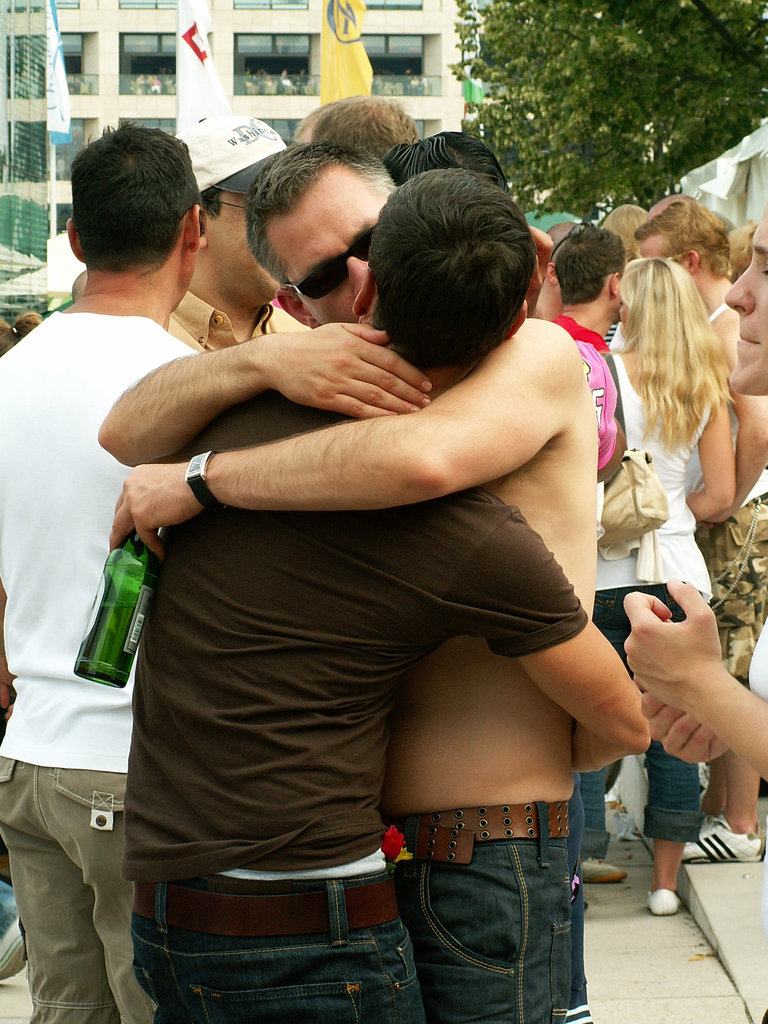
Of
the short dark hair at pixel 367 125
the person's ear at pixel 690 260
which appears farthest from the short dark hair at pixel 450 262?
the person's ear at pixel 690 260

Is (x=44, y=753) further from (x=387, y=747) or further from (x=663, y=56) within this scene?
(x=663, y=56)

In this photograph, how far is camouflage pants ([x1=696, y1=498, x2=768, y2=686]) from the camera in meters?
5.17

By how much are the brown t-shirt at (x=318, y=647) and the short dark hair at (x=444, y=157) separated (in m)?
0.76

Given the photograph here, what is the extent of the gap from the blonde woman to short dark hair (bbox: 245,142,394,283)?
8.74 feet

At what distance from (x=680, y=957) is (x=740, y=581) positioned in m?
1.54

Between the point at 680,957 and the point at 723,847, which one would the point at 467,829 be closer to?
the point at 680,957

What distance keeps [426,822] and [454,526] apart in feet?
1.49

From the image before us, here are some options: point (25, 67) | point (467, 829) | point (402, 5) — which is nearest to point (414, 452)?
point (467, 829)

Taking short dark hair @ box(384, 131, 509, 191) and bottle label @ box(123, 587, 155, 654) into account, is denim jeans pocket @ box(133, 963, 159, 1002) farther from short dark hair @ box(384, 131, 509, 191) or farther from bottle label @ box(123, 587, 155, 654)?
short dark hair @ box(384, 131, 509, 191)

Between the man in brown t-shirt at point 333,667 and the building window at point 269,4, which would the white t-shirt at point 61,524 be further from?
the building window at point 269,4

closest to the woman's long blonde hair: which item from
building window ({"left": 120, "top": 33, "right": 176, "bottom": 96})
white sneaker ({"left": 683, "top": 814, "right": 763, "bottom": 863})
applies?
white sneaker ({"left": 683, "top": 814, "right": 763, "bottom": 863})

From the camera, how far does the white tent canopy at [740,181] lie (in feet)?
30.5

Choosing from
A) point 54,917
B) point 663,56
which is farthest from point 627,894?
point 663,56

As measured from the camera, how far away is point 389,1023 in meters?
1.69
